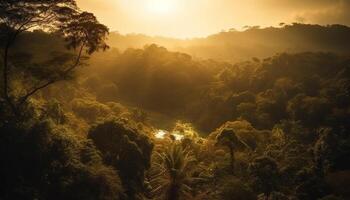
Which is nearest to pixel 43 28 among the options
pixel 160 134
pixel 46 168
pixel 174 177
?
pixel 46 168

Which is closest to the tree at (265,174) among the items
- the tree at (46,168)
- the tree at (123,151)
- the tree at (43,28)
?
the tree at (123,151)

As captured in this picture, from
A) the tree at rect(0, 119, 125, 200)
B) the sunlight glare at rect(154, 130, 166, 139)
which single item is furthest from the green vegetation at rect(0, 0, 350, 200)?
the sunlight glare at rect(154, 130, 166, 139)

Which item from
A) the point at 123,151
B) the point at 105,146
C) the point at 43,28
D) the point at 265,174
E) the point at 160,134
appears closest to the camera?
the point at 43,28

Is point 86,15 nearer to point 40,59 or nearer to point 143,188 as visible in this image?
point 40,59

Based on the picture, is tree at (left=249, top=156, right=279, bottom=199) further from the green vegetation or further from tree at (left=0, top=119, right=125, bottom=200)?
tree at (left=0, top=119, right=125, bottom=200)

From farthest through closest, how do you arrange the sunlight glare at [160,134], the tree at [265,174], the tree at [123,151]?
1. the sunlight glare at [160,134]
2. the tree at [265,174]
3. the tree at [123,151]

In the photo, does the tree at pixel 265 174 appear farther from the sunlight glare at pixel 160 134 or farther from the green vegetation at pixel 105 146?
the sunlight glare at pixel 160 134

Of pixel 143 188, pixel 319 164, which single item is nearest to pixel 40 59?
pixel 143 188

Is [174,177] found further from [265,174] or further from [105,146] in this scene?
[265,174]
